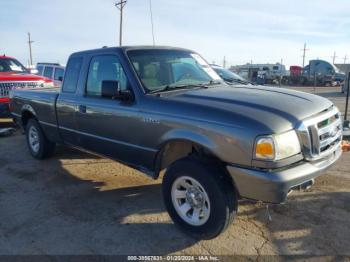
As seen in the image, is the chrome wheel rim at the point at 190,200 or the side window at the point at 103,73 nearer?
the chrome wheel rim at the point at 190,200

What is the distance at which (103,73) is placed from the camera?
4578 millimetres

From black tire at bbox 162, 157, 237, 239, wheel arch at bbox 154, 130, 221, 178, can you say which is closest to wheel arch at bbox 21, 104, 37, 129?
wheel arch at bbox 154, 130, 221, 178

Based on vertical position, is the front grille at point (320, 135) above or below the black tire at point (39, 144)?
above

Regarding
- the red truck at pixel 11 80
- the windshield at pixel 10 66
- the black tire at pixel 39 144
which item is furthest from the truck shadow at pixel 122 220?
the windshield at pixel 10 66

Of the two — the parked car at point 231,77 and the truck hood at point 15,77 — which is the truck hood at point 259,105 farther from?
the truck hood at point 15,77

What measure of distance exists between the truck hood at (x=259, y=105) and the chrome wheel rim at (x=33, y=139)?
11.7ft

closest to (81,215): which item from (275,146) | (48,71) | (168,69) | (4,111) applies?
(168,69)

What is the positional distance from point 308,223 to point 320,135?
106 cm

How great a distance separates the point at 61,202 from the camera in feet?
14.8

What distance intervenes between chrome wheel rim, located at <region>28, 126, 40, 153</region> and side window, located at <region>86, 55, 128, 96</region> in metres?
2.13

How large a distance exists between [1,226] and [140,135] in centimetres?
184

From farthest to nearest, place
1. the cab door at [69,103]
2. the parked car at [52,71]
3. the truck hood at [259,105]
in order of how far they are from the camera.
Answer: the parked car at [52,71], the cab door at [69,103], the truck hood at [259,105]

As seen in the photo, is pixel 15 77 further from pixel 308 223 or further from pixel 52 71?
pixel 308 223

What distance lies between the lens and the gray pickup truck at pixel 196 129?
3.03 meters
